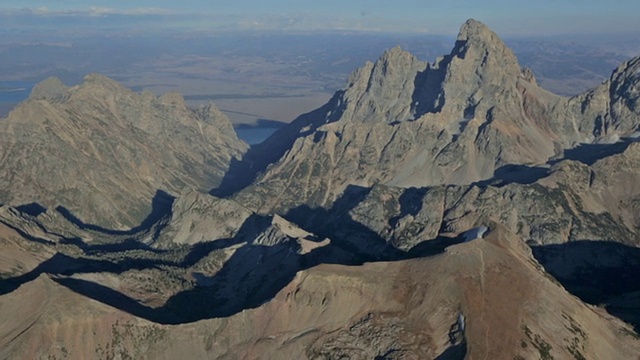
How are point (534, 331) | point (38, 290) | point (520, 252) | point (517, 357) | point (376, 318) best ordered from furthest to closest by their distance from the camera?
point (520, 252), point (38, 290), point (376, 318), point (534, 331), point (517, 357)

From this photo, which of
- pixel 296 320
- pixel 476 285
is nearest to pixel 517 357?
pixel 476 285

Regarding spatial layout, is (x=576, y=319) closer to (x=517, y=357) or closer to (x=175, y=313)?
(x=517, y=357)

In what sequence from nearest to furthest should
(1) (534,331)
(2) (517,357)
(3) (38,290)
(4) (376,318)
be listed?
(2) (517,357) < (1) (534,331) < (4) (376,318) < (3) (38,290)

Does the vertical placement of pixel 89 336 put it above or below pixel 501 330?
below

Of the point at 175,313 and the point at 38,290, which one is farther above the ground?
the point at 38,290

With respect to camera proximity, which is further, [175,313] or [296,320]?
[175,313]

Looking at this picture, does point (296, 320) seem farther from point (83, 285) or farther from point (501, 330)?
point (83, 285)

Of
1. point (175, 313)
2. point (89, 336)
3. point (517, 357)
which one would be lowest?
point (175, 313)

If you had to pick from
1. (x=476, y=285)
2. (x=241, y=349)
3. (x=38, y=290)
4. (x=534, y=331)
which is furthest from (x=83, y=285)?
(x=534, y=331)

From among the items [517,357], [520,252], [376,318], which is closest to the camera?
[517,357]
